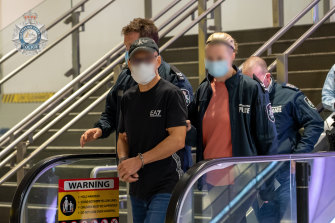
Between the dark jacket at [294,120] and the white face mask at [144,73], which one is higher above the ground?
the white face mask at [144,73]

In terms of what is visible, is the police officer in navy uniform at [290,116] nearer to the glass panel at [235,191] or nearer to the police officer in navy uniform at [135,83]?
the glass panel at [235,191]

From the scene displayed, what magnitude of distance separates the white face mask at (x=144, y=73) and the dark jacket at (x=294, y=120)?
1414 millimetres

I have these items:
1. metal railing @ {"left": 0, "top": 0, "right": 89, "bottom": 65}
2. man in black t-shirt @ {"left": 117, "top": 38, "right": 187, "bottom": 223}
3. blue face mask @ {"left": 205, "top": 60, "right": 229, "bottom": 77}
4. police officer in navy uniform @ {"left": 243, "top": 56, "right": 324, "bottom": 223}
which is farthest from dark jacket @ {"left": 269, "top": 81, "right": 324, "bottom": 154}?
metal railing @ {"left": 0, "top": 0, "right": 89, "bottom": 65}

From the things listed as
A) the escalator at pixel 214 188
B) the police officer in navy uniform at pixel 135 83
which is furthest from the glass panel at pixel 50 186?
the police officer in navy uniform at pixel 135 83

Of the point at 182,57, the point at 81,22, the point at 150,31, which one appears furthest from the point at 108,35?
the point at 150,31

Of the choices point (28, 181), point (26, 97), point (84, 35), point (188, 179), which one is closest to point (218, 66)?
point (188, 179)

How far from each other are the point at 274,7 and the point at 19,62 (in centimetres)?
308

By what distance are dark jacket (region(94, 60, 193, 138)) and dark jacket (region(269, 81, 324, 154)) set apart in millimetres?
918

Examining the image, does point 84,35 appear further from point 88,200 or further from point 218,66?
point 218,66

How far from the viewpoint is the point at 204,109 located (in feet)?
13.6

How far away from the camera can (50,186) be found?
450cm

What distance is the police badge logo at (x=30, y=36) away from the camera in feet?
25.4

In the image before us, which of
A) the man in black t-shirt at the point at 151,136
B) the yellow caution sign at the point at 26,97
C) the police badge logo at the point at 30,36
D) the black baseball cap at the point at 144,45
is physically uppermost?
the police badge logo at the point at 30,36

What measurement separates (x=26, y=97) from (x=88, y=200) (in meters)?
3.14
